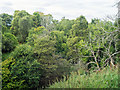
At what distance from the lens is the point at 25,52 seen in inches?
299

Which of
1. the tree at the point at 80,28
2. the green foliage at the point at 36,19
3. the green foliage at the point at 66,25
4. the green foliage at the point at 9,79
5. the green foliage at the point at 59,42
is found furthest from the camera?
the green foliage at the point at 36,19

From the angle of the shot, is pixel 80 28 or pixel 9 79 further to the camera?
pixel 80 28

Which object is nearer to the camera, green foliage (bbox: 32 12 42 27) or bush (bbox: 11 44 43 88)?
bush (bbox: 11 44 43 88)

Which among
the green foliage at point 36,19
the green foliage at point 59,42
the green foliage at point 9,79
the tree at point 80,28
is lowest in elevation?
the green foliage at point 9,79

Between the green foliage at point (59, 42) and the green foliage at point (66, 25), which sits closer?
the green foliage at point (59, 42)

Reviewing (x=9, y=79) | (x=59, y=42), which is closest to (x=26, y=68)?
(x=9, y=79)

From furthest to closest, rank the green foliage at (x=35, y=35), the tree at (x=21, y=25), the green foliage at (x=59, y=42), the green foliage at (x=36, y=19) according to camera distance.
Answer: the green foliage at (x=36, y=19), the tree at (x=21, y=25), the green foliage at (x=59, y=42), the green foliage at (x=35, y=35)

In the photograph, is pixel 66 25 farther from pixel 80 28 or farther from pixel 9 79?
pixel 9 79

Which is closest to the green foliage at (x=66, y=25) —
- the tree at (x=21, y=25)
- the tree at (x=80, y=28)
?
the tree at (x=80, y=28)

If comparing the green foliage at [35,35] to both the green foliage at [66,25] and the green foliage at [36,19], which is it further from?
the green foliage at [36,19]

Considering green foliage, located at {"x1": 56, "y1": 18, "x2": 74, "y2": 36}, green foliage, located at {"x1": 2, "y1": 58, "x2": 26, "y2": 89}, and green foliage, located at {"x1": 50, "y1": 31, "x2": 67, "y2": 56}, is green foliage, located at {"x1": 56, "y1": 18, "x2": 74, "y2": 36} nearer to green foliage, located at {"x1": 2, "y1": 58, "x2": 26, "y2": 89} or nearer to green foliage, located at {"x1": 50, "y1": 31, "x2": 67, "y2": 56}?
green foliage, located at {"x1": 50, "y1": 31, "x2": 67, "y2": 56}

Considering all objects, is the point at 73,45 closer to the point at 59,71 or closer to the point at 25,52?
the point at 59,71

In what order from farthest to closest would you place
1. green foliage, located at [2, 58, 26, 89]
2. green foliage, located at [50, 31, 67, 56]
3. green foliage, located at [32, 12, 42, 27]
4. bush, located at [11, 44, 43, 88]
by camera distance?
green foliage, located at [32, 12, 42, 27] < green foliage, located at [50, 31, 67, 56] < bush, located at [11, 44, 43, 88] < green foliage, located at [2, 58, 26, 89]

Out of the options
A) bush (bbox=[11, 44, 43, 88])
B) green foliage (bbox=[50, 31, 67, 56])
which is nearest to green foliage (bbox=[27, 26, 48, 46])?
green foliage (bbox=[50, 31, 67, 56])
